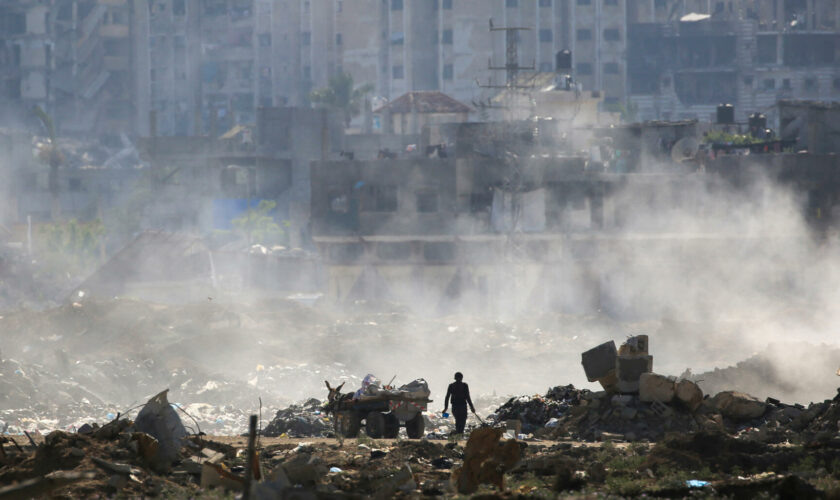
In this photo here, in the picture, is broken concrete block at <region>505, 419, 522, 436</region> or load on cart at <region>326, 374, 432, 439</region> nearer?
load on cart at <region>326, 374, 432, 439</region>

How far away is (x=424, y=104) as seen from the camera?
194 ft

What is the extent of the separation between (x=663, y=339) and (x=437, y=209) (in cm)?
1523

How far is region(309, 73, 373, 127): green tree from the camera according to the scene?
70125mm

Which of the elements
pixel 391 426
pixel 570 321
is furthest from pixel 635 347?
pixel 570 321

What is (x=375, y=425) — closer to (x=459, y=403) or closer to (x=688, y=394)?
(x=459, y=403)

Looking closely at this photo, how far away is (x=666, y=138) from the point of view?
153ft

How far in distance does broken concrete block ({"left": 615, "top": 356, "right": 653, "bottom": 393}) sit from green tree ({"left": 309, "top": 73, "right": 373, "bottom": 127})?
2213 inches

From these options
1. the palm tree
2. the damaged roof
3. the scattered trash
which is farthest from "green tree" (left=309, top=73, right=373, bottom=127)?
Answer: the scattered trash

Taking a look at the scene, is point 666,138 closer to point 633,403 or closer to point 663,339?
point 663,339

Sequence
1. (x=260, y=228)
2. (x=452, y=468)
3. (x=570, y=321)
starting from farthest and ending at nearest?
(x=260, y=228) < (x=570, y=321) < (x=452, y=468)

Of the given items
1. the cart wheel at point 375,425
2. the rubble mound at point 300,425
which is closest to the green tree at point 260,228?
the rubble mound at point 300,425

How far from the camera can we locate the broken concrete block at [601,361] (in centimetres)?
1443

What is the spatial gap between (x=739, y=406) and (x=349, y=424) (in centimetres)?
493

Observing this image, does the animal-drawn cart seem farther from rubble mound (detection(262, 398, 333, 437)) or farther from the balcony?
the balcony
